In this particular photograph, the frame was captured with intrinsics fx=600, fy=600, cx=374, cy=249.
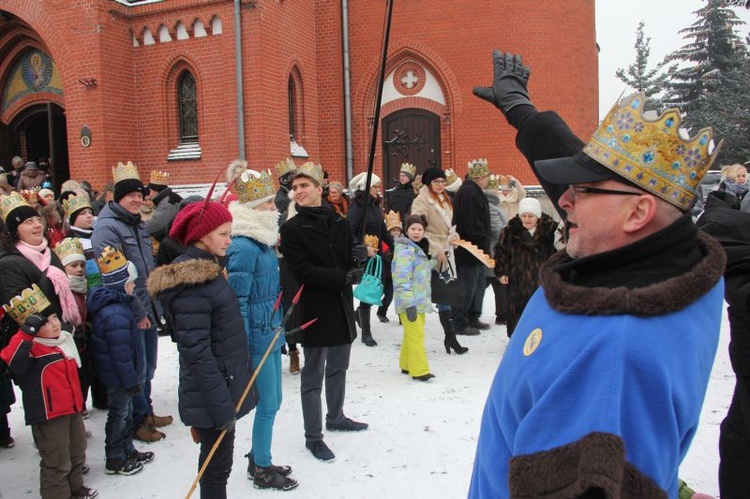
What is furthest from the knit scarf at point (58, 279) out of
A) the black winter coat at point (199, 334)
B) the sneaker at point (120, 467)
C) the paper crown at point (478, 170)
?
the paper crown at point (478, 170)

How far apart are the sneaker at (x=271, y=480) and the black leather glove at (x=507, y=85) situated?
9.01 ft

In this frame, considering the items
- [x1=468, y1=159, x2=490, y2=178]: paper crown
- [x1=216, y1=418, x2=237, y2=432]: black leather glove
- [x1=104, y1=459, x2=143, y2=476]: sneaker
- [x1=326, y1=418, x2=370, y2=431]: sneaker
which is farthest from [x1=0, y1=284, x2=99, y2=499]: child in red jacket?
[x1=468, y1=159, x2=490, y2=178]: paper crown

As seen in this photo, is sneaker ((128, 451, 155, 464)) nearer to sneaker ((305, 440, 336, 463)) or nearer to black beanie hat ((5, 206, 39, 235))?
sneaker ((305, 440, 336, 463))

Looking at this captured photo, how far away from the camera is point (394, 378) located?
5.96 m

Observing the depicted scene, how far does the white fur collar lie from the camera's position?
12.6 ft

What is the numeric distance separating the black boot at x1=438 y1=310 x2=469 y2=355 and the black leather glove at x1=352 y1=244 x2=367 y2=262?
258 cm

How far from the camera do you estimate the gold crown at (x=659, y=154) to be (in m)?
1.31

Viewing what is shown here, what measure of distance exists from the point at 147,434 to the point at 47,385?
125 cm

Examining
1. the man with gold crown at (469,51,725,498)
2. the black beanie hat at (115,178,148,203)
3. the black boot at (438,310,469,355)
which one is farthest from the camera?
the black boot at (438,310,469,355)

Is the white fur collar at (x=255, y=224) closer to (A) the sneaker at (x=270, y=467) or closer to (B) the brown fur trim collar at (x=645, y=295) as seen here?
(A) the sneaker at (x=270, y=467)

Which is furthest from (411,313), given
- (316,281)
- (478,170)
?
(478,170)

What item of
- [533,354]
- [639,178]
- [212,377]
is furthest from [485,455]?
[212,377]

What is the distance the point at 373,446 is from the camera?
4.44 metres

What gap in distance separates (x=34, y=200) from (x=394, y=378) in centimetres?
545
